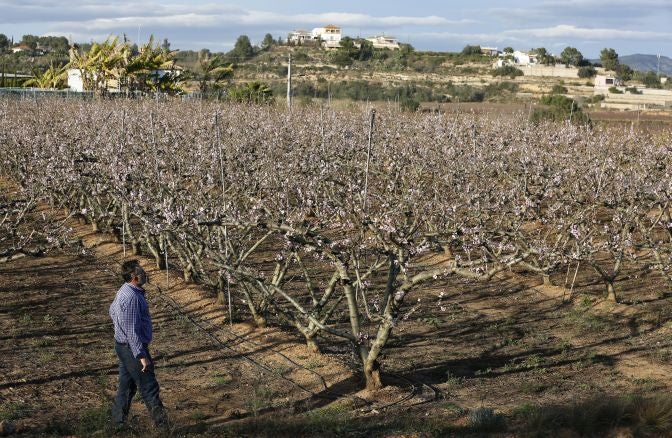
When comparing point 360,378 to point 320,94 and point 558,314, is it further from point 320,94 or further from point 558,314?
point 320,94

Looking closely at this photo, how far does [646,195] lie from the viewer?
49.5 ft

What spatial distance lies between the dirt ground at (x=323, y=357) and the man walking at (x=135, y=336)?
346 millimetres

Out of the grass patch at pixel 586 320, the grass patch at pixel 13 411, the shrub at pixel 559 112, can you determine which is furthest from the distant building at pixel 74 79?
the grass patch at pixel 13 411

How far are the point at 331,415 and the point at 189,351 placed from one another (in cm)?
344

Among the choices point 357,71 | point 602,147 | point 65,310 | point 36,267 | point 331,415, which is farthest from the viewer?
point 357,71

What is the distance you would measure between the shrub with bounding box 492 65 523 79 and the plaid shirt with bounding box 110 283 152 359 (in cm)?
6782

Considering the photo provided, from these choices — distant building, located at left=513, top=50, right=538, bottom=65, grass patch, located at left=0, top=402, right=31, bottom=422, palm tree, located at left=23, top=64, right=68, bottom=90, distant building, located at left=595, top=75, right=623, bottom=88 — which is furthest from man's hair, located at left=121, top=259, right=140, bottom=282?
distant building, located at left=513, top=50, right=538, bottom=65

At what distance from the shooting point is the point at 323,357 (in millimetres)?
11180

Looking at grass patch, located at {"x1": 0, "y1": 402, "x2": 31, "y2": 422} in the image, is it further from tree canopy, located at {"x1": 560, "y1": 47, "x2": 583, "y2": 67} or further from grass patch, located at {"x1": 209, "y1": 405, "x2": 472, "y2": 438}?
tree canopy, located at {"x1": 560, "y1": 47, "x2": 583, "y2": 67}

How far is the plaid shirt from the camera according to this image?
305 inches

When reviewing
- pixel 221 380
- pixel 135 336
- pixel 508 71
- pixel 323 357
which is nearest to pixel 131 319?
pixel 135 336

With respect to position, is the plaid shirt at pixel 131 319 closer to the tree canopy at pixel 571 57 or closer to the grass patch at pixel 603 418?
the grass patch at pixel 603 418

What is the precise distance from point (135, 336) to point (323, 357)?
3.83 m

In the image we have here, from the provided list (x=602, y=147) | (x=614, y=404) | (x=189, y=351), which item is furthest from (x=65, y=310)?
(x=602, y=147)
